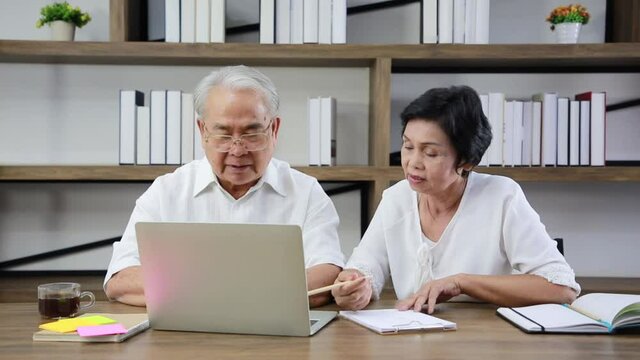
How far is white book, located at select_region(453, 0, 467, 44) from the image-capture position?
8.93 feet

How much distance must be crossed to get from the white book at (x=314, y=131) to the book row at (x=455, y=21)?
1.64 ft

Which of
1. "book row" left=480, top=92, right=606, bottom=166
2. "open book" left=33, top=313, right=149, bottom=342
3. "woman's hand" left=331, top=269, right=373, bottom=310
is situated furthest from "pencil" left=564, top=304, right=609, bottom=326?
"book row" left=480, top=92, right=606, bottom=166

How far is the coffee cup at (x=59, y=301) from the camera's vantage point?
5.28 feet

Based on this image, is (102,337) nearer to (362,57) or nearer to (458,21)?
(362,57)

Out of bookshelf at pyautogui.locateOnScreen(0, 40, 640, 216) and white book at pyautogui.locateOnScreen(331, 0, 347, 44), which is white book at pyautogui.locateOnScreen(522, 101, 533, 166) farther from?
white book at pyautogui.locateOnScreen(331, 0, 347, 44)

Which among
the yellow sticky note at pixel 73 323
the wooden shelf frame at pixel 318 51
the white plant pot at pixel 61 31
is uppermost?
the white plant pot at pixel 61 31

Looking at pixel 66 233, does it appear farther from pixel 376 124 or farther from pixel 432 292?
pixel 432 292

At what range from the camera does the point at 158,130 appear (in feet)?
9.07

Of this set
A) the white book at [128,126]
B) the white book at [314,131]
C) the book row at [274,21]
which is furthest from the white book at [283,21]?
the white book at [128,126]

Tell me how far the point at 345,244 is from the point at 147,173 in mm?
922

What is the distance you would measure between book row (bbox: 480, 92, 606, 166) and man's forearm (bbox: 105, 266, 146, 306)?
152 centimetres

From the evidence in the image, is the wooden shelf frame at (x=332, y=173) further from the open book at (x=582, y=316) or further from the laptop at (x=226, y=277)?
the laptop at (x=226, y=277)

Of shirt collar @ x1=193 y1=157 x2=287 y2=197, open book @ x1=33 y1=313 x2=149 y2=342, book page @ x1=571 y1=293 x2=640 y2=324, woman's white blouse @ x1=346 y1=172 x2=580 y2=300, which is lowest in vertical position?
open book @ x1=33 y1=313 x2=149 y2=342

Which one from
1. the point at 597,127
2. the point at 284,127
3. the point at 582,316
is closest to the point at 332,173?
the point at 284,127
